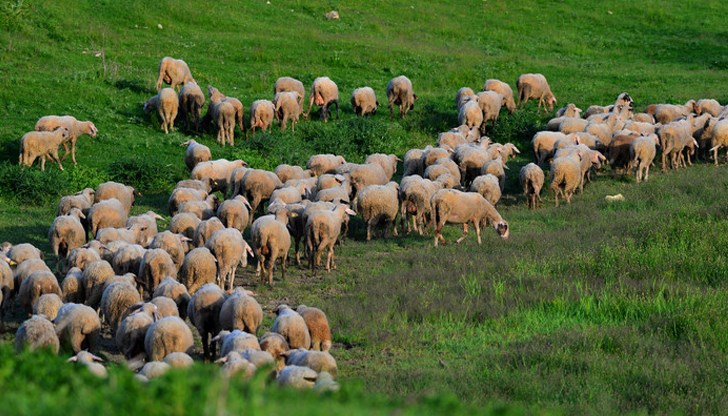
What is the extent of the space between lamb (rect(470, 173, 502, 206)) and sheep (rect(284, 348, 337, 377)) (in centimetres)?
1141

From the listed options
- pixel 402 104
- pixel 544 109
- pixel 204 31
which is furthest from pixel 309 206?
pixel 204 31

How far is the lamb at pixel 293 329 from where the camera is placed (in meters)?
13.2

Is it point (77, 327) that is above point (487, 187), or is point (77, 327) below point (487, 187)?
below

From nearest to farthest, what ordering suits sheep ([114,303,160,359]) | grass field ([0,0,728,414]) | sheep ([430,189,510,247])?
grass field ([0,0,728,414]) → sheep ([114,303,160,359]) → sheep ([430,189,510,247])

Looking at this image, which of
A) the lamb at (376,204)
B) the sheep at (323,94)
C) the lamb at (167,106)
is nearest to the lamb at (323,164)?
the lamb at (376,204)

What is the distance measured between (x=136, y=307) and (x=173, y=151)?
46.0 ft

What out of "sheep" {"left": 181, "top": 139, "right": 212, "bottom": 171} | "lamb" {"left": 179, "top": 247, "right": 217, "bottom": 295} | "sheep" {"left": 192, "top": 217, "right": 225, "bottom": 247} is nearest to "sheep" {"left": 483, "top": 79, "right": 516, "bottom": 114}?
"sheep" {"left": 181, "top": 139, "right": 212, "bottom": 171}

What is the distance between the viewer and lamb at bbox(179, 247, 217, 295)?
640 inches

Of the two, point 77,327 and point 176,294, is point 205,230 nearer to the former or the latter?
point 176,294

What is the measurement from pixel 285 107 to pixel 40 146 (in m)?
7.51

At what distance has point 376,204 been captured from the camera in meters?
21.1

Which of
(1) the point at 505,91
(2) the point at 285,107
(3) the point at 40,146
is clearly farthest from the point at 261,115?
(1) the point at 505,91

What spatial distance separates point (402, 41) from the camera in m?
42.7

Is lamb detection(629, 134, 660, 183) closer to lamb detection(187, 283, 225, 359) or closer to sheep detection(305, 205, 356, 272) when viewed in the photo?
sheep detection(305, 205, 356, 272)
